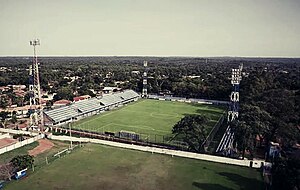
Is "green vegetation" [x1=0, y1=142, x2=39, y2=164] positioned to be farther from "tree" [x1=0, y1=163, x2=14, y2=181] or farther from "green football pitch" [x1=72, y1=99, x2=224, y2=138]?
"green football pitch" [x1=72, y1=99, x2=224, y2=138]

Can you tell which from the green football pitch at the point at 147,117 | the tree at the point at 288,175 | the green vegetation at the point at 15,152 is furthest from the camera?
the green football pitch at the point at 147,117

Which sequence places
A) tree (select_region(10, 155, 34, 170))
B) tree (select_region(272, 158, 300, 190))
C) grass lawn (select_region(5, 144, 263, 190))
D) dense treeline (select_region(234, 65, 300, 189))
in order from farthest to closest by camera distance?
1. tree (select_region(10, 155, 34, 170))
2. grass lawn (select_region(5, 144, 263, 190))
3. dense treeline (select_region(234, 65, 300, 189))
4. tree (select_region(272, 158, 300, 190))

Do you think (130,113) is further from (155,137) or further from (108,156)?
(108,156)

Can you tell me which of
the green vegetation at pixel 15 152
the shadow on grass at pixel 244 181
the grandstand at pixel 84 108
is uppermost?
the grandstand at pixel 84 108

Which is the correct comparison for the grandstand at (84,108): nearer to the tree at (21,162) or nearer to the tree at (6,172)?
the tree at (21,162)

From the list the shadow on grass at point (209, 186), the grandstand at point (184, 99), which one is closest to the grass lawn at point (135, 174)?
the shadow on grass at point (209, 186)

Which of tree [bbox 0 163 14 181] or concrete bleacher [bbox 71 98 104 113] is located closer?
tree [bbox 0 163 14 181]

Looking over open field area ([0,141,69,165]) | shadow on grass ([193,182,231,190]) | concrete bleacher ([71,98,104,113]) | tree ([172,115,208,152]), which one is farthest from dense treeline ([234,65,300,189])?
concrete bleacher ([71,98,104,113])

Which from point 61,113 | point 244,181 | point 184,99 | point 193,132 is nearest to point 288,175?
point 244,181
